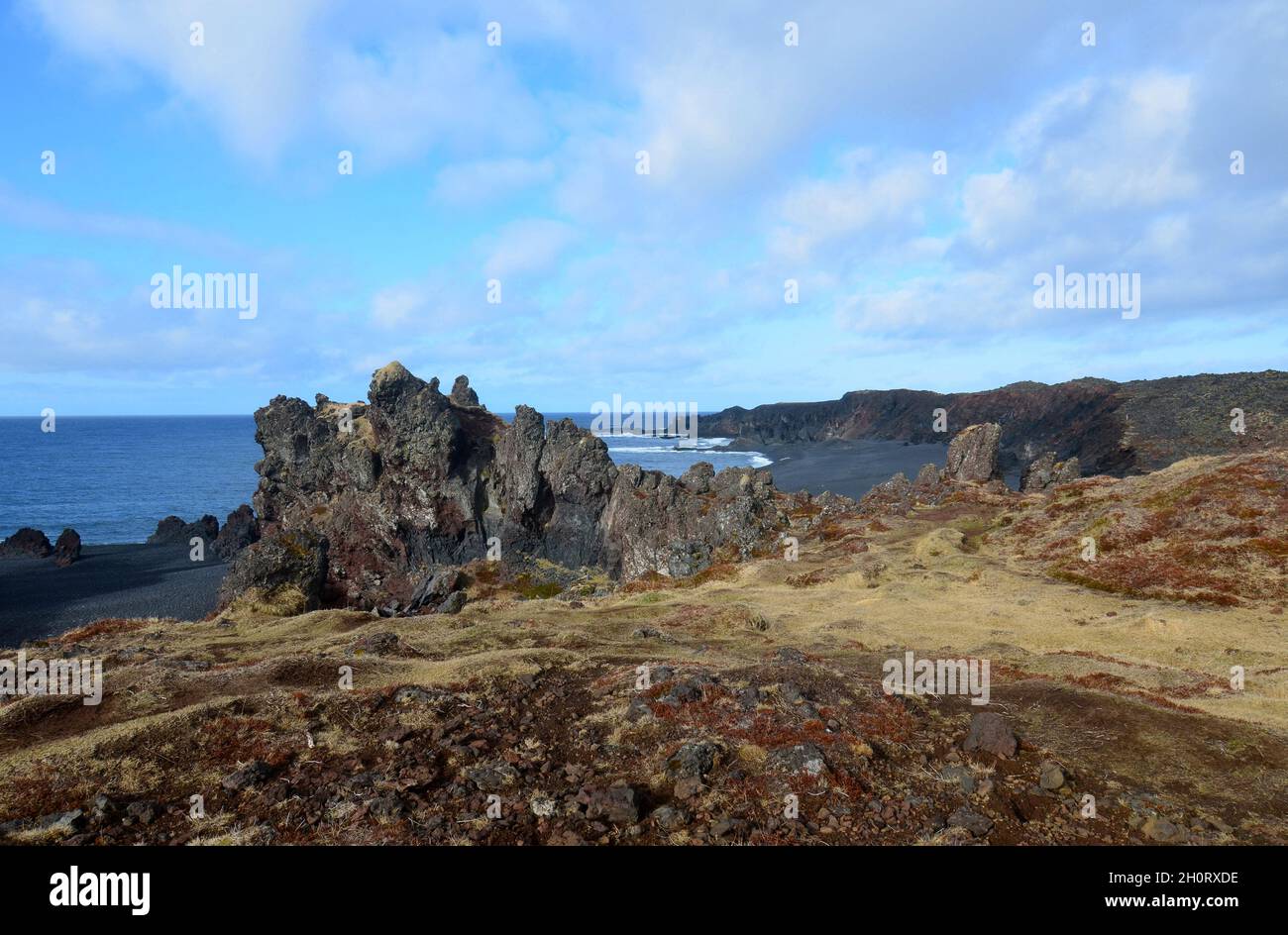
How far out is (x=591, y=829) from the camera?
11312 millimetres

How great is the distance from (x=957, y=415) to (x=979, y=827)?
197235 mm

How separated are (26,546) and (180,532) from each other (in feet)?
57.6

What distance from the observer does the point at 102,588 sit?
75.9 m

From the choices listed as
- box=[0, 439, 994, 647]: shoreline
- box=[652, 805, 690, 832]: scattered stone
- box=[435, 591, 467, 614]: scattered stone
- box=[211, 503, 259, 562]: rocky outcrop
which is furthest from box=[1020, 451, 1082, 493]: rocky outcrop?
box=[211, 503, 259, 562]: rocky outcrop

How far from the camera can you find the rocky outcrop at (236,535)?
306ft

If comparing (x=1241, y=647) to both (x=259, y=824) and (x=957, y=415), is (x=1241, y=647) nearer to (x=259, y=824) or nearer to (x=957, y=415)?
(x=259, y=824)

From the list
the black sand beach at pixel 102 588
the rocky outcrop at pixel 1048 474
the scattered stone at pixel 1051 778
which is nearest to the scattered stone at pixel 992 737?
the scattered stone at pixel 1051 778

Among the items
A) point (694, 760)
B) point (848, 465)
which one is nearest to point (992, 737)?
point (694, 760)

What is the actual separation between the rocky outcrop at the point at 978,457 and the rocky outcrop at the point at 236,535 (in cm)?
9891

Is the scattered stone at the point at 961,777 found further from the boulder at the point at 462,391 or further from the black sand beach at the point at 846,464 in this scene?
the black sand beach at the point at 846,464

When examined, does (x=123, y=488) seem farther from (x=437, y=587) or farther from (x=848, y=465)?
(x=848, y=465)

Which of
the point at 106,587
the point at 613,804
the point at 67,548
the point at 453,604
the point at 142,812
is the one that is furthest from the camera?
the point at 67,548

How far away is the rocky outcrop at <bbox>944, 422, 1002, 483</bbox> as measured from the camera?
3091 inches
